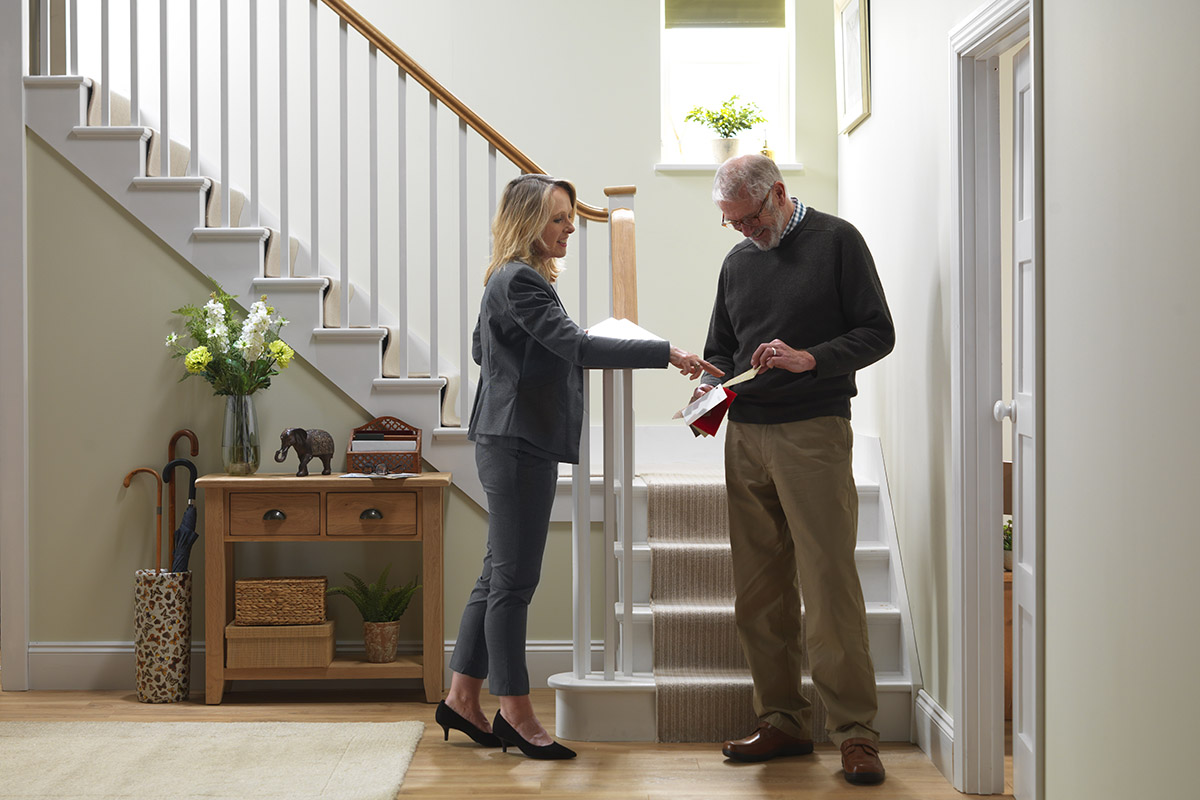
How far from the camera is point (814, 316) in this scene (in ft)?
9.06

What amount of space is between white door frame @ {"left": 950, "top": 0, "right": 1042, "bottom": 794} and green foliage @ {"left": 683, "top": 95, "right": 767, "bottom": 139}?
2.01 metres

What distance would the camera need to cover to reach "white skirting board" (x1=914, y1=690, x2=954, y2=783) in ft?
9.05

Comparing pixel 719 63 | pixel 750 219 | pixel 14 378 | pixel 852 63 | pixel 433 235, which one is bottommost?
pixel 14 378

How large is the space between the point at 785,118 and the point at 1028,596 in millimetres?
2830

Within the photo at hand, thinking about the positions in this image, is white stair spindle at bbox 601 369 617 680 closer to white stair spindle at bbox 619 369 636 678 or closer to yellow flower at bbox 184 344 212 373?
white stair spindle at bbox 619 369 636 678

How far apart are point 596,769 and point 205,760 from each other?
3.41ft

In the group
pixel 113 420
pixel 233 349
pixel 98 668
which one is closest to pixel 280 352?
pixel 233 349

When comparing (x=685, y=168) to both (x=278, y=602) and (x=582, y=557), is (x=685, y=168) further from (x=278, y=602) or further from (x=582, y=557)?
(x=278, y=602)

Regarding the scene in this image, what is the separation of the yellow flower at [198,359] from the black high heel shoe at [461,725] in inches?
53.3

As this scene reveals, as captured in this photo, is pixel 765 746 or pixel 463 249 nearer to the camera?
pixel 765 746

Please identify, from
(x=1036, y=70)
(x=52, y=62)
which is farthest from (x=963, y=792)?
(x=52, y=62)

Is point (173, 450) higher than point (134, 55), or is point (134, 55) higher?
point (134, 55)

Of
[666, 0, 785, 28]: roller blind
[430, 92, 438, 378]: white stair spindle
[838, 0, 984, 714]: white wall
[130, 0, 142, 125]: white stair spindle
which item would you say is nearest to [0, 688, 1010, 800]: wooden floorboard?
[838, 0, 984, 714]: white wall

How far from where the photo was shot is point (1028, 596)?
2.58 m
